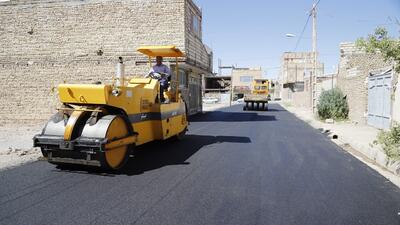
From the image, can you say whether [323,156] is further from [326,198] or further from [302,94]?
[302,94]

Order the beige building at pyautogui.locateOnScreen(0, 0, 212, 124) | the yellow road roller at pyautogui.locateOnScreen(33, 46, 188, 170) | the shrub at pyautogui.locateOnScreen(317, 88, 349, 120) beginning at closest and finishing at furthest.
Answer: the yellow road roller at pyautogui.locateOnScreen(33, 46, 188, 170)
the beige building at pyautogui.locateOnScreen(0, 0, 212, 124)
the shrub at pyautogui.locateOnScreen(317, 88, 349, 120)

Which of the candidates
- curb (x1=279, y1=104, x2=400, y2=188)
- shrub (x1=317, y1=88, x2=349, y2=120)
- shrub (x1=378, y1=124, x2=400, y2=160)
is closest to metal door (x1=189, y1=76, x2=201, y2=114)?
shrub (x1=317, y1=88, x2=349, y2=120)

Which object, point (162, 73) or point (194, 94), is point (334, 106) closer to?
point (194, 94)

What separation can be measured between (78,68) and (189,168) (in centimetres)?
1477

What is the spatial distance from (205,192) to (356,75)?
15.2 metres

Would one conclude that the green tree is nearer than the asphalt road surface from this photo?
No

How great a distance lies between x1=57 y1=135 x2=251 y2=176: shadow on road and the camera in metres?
7.55

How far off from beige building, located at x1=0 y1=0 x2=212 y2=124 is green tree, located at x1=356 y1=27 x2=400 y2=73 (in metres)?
12.2

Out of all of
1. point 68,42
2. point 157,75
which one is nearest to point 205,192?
point 157,75

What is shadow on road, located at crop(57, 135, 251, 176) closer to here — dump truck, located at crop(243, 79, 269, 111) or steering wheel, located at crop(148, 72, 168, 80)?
steering wheel, located at crop(148, 72, 168, 80)

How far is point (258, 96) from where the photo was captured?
1330 inches

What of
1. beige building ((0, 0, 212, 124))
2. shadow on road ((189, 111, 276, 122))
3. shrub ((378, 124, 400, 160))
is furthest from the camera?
shadow on road ((189, 111, 276, 122))

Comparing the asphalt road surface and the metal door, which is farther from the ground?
the metal door

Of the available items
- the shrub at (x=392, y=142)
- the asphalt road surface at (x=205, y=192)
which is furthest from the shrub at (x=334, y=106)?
the shrub at (x=392, y=142)
